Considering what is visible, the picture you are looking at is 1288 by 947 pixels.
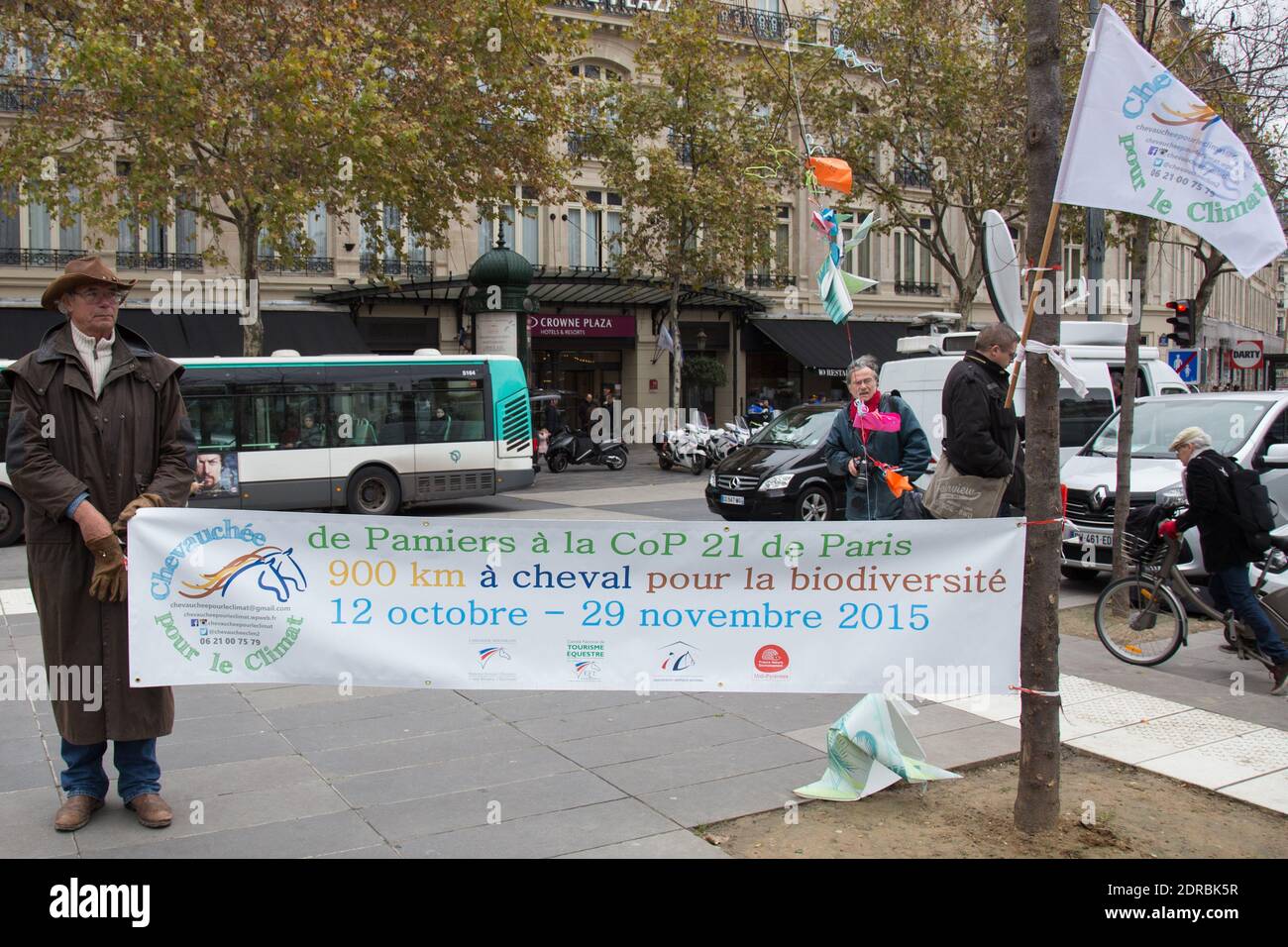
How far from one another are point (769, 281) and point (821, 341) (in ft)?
9.34

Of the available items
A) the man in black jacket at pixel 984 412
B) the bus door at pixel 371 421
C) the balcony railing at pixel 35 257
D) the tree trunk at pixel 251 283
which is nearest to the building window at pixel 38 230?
the balcony railing at pixel 35 257

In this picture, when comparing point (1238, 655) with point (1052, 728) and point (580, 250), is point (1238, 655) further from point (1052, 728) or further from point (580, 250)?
point (580, 250)

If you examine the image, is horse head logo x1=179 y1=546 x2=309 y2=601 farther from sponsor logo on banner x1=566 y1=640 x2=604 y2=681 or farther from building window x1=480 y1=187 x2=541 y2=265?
building window x1=480 y1=187 x2=541 y2=265

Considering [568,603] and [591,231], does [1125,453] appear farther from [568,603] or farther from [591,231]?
[591,231]

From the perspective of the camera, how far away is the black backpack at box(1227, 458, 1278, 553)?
23.2 ft

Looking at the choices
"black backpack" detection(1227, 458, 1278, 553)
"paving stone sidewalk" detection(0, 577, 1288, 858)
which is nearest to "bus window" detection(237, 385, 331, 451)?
"paving stone sidewalk" detection(0, 577, 1288, 858)

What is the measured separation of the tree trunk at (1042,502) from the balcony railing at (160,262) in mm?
27287

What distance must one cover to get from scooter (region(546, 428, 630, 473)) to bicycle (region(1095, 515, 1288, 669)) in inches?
771

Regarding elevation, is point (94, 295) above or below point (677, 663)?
above

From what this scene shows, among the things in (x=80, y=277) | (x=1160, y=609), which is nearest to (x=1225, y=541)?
(x=1160, y=609)

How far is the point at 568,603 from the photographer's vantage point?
4809 millimetres

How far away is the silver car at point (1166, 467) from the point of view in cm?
1034

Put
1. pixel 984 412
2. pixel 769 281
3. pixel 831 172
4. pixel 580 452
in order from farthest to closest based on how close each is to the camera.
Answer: pixel 769 281 < pixel 580 452 < pixel 831 172 < pixel 984 412
